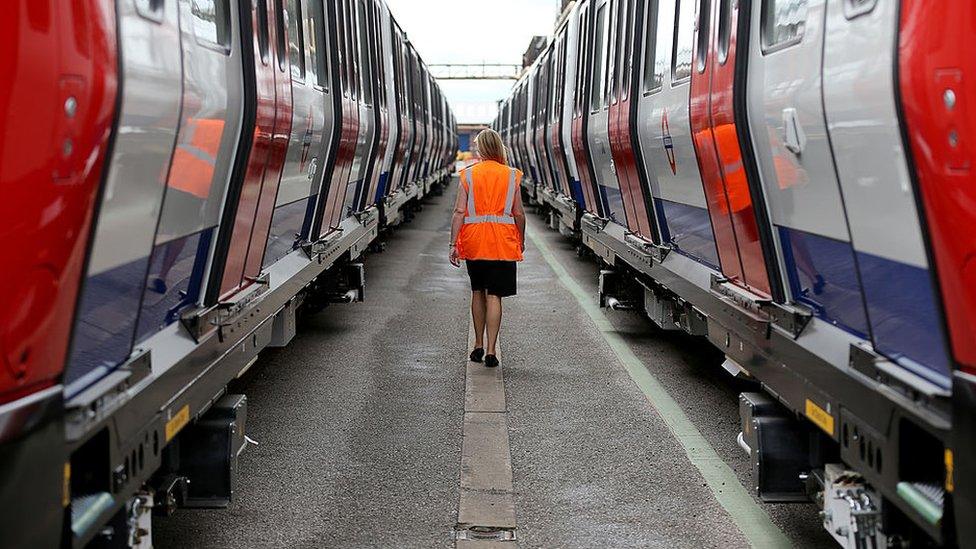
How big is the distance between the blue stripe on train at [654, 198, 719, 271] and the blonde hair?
3.96 feet

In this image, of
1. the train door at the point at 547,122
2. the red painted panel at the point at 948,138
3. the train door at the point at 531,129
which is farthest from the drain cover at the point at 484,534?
the train door at the point at 531,129

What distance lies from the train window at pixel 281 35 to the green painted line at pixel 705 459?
297 centimetres

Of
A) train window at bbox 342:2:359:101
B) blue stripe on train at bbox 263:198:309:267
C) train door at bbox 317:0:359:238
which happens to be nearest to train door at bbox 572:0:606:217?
train window at bbox 342:2:359:101

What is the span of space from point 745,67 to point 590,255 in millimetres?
10879

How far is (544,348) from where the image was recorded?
28.8 feet

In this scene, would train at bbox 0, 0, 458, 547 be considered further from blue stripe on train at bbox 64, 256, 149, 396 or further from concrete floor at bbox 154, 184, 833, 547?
concrete floor at bbox 154, 184, 833, 547

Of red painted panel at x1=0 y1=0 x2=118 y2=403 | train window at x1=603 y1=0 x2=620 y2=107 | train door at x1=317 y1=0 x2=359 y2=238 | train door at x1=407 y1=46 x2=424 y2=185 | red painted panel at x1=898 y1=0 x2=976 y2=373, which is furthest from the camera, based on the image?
train door at x1=407 y1=46 x2=424 y2=185

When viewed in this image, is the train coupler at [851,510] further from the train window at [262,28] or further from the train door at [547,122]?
the train door at [547,122]

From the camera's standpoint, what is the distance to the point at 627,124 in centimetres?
789

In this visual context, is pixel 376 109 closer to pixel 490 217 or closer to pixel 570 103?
pixel 570 103

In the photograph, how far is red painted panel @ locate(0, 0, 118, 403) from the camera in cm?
236

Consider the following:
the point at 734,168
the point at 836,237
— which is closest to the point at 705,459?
the point at 734,168

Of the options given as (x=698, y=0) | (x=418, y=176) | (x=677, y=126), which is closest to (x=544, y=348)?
(x=677, y=126)

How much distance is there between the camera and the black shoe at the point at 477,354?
8023mm
